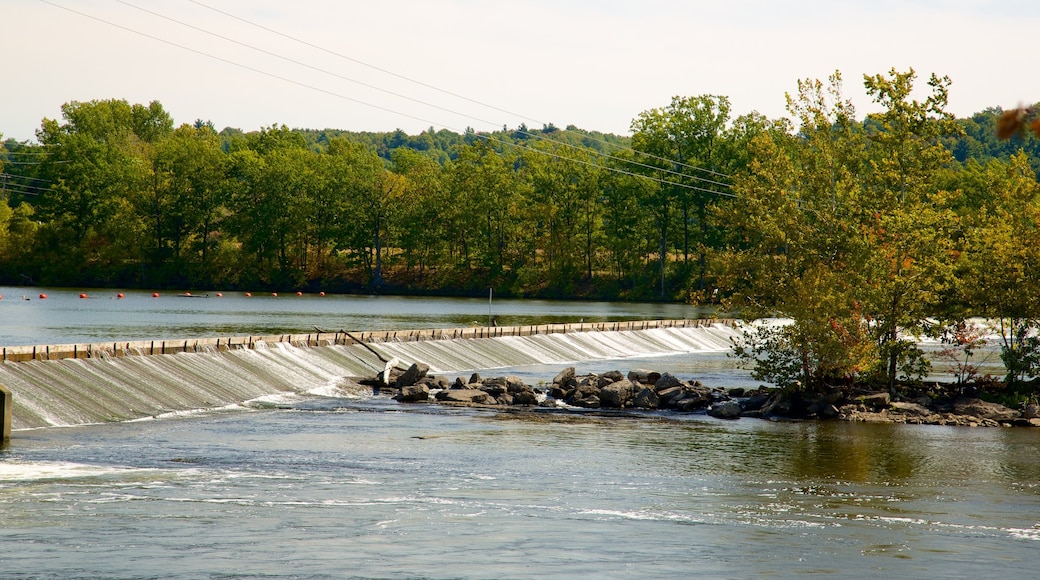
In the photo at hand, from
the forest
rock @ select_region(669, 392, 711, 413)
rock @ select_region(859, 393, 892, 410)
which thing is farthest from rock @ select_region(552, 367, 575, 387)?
the forest

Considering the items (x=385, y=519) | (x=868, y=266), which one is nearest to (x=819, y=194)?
(x=868, y=266)

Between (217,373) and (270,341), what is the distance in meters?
5.95

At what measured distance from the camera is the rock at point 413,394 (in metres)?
39.8

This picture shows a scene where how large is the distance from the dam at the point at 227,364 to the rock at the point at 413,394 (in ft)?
8.69

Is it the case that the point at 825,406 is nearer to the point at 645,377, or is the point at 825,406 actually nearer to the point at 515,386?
the point at 645,377

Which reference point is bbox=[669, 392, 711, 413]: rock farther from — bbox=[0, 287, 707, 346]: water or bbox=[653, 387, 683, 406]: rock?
bbox=[0, 287, 707, 346]: water

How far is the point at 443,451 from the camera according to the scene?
2930 cm

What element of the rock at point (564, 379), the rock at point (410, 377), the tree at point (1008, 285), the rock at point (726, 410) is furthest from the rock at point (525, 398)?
the tree at point (1008, 285)

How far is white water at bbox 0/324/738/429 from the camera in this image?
31828 mm

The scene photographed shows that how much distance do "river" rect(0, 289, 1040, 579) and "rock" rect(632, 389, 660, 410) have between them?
250 cm

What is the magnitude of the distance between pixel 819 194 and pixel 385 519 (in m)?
26.4

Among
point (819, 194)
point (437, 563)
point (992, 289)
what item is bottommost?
point (437, 563)

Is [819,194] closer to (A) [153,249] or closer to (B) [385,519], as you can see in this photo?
(B) [385,519]

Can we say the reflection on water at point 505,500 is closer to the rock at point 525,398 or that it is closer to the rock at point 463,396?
the rock at point 525,398
